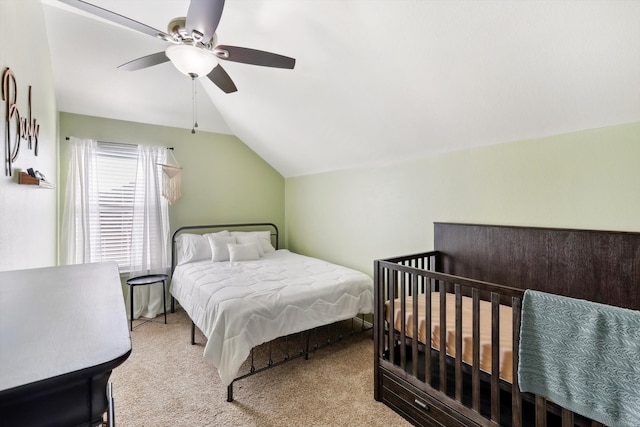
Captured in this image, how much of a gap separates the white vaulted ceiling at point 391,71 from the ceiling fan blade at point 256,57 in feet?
1.19

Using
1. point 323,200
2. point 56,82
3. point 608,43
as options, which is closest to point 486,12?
point 608,43

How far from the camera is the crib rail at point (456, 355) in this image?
139 cm

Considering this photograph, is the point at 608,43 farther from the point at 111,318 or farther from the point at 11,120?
the point at 11,120

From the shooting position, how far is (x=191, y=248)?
12.3 ft

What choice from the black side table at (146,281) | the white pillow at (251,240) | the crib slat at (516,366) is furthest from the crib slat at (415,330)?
the black side table at (146,281)

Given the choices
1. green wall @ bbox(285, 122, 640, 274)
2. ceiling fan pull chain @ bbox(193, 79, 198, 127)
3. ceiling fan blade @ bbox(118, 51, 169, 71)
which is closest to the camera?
green wall @ bbox(285, 122, 640, 274)

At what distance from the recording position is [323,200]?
4.08 meters

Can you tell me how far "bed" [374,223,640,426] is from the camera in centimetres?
115

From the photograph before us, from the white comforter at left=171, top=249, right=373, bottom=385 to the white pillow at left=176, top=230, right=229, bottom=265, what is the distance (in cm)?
21

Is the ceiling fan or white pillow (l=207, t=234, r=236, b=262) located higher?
the ceiling fan

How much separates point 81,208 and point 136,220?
1.81 feet

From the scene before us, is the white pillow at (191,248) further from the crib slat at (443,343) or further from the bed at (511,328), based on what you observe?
the crib slat at (443,343)

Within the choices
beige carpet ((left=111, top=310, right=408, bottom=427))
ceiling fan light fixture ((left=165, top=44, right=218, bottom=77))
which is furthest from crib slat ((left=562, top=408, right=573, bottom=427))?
ceiling fan light fixture ((left=165, top=44, right=218, bottom=77))

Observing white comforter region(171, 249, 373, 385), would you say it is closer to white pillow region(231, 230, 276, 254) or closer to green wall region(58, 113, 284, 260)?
white pillow region(231, 230, 276, 254)
